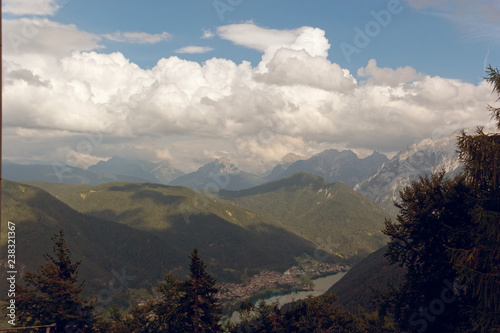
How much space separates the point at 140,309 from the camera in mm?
50094

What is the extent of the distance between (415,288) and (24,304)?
123 feet

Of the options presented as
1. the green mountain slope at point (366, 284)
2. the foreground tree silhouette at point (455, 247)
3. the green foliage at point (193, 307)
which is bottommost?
the green mountain slope at point (366, 284)

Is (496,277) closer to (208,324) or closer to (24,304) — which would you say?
(208,324)

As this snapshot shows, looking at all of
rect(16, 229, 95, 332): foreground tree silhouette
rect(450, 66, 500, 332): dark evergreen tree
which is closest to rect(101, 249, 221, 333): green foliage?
rect(16, 229, 95, 332): foreground tree silhouette

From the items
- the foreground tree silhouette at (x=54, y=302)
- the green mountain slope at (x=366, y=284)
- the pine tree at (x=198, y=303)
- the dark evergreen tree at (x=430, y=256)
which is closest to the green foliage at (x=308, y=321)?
the pine tree at (x=198, y=303)

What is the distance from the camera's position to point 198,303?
38.6m

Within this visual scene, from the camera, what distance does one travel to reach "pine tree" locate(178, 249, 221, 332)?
38375mm

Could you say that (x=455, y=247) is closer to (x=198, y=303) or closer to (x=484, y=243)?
(x=484, y=243)

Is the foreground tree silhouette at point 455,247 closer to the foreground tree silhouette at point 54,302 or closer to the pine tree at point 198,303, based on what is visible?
the pine tree at point 198,303

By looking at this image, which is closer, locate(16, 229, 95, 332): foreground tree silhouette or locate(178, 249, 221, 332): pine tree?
locate(16, 229, 95, 332): foreground tree silhouette

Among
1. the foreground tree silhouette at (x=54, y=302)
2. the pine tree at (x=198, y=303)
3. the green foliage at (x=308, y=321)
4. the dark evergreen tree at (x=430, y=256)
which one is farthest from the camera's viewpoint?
the green foliage at (x=308, y=321)

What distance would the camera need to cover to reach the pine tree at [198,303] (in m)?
38.4

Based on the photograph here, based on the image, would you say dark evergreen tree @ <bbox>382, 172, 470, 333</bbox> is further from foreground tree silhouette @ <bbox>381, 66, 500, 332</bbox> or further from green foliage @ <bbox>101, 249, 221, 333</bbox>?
green foliage @ <bbox>101, 249, 221, 333</bbox>

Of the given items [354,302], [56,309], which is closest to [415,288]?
[56,309]
